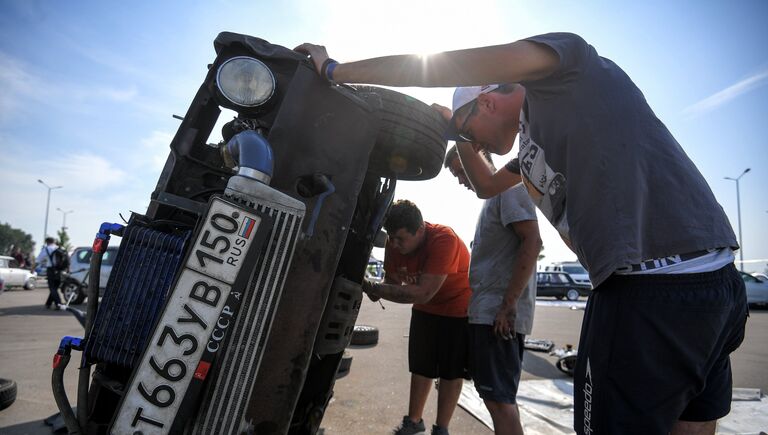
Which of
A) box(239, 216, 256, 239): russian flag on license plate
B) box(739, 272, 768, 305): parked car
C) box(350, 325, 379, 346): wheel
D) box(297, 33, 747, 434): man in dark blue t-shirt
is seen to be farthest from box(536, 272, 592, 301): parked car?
box(239, 216, 256, 239): russian flag on license plate

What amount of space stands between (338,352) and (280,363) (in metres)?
0.37

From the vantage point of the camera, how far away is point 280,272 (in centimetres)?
127

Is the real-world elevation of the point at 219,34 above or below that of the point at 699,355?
above

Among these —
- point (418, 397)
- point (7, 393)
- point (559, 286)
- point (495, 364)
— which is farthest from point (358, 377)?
point (559, 286)

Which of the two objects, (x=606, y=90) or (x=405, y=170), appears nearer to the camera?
(x=606, y=90)

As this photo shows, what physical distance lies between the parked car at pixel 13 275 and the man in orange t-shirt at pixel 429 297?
60.2ft

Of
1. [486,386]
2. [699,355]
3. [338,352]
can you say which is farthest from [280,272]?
[486,386]

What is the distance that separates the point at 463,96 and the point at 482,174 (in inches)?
22.9

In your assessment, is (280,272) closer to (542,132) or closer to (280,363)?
(280,363)

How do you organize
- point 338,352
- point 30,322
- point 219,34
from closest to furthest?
point 219,34
point 338,352
point 30,322

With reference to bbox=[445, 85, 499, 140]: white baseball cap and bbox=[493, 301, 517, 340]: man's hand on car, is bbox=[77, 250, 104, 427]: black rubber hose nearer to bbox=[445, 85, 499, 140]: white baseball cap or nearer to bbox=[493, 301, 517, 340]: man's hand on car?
bbox=[445, 85, 499, 140]: white baseball cap

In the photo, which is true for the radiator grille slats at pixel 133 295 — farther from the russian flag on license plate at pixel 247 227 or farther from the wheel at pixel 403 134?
the wheel at pixel 403 134

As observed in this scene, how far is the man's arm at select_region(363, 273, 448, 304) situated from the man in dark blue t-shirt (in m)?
1.75

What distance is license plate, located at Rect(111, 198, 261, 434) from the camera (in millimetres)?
1122
